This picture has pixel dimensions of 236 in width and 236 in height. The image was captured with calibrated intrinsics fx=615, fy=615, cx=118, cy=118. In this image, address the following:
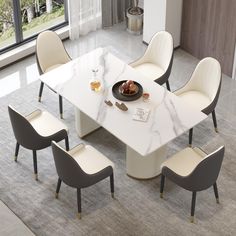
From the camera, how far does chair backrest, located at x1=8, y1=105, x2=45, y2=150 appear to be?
6.25m

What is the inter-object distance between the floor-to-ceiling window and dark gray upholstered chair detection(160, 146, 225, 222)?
11.2 ft

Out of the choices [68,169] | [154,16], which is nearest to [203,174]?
[68,169]

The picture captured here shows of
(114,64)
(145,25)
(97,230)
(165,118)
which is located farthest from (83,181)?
(145,25)

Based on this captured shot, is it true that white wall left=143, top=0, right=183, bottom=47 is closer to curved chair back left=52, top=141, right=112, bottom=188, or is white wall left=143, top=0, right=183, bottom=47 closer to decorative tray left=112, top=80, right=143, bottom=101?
decorative tray left=112, top=80, right=143, bottom=101

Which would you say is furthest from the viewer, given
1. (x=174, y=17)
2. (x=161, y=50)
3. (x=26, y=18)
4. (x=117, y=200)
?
(x=26, y=18)

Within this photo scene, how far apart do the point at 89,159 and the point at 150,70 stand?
1.65 metres

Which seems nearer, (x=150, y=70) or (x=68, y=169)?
(x=68, y=169)

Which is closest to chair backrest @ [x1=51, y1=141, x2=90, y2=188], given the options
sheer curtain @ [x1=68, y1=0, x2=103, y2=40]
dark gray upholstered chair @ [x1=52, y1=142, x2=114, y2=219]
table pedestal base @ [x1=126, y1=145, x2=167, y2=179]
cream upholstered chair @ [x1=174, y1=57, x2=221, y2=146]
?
dark gray upholstered chair @ [x1=52, y1=142, x2=114, y2=219]

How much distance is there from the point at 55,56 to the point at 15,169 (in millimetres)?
1552

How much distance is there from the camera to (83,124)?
7121 mm

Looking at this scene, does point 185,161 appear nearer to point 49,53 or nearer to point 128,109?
point 128,109

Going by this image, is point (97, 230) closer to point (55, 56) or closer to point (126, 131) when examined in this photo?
point (126, 131)

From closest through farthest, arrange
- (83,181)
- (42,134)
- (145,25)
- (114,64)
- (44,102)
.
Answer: (83,181), (42,134), (114,64), (44,102), (145,25)

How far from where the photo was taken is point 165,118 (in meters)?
6.38
